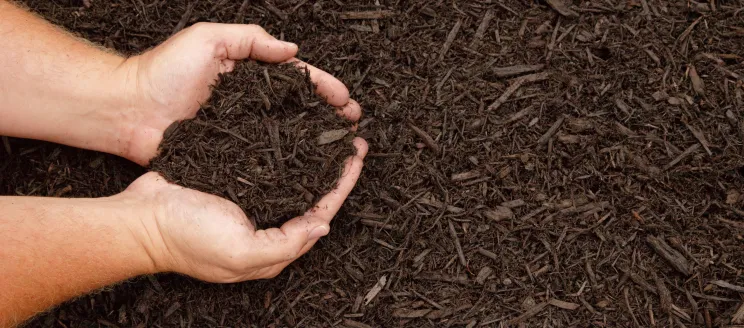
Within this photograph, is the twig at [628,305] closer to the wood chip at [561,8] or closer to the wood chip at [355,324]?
the wood chip at [355,324]

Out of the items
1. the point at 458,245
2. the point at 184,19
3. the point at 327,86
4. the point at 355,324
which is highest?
the point at 184,19

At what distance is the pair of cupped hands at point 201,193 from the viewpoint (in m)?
2.61

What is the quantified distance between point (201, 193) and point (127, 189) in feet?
1.31

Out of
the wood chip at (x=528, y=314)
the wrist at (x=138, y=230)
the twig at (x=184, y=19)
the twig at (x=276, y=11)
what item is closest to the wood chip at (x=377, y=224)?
the wood chip at (x=528, y=314)

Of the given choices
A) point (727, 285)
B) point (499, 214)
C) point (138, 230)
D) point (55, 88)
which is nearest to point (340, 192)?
point (499, 214)

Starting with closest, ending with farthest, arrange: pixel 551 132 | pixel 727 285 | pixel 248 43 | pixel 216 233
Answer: pixel 216 233 → pixel 248 43 → pixel 727 285 → pixel 551 132

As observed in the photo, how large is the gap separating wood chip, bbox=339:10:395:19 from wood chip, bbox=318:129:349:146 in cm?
64

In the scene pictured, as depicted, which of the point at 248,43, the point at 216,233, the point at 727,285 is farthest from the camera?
the point at 727,285

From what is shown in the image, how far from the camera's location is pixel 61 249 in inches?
103

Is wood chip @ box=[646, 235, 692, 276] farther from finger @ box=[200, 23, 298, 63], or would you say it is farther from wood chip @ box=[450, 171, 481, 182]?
finger @ box=[200, 23, 298, 63]

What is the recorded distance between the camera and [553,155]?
119 inches

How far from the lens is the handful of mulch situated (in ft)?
8.98

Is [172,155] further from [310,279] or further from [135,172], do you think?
[310,279]

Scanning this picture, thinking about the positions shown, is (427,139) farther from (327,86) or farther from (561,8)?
(561,8)
